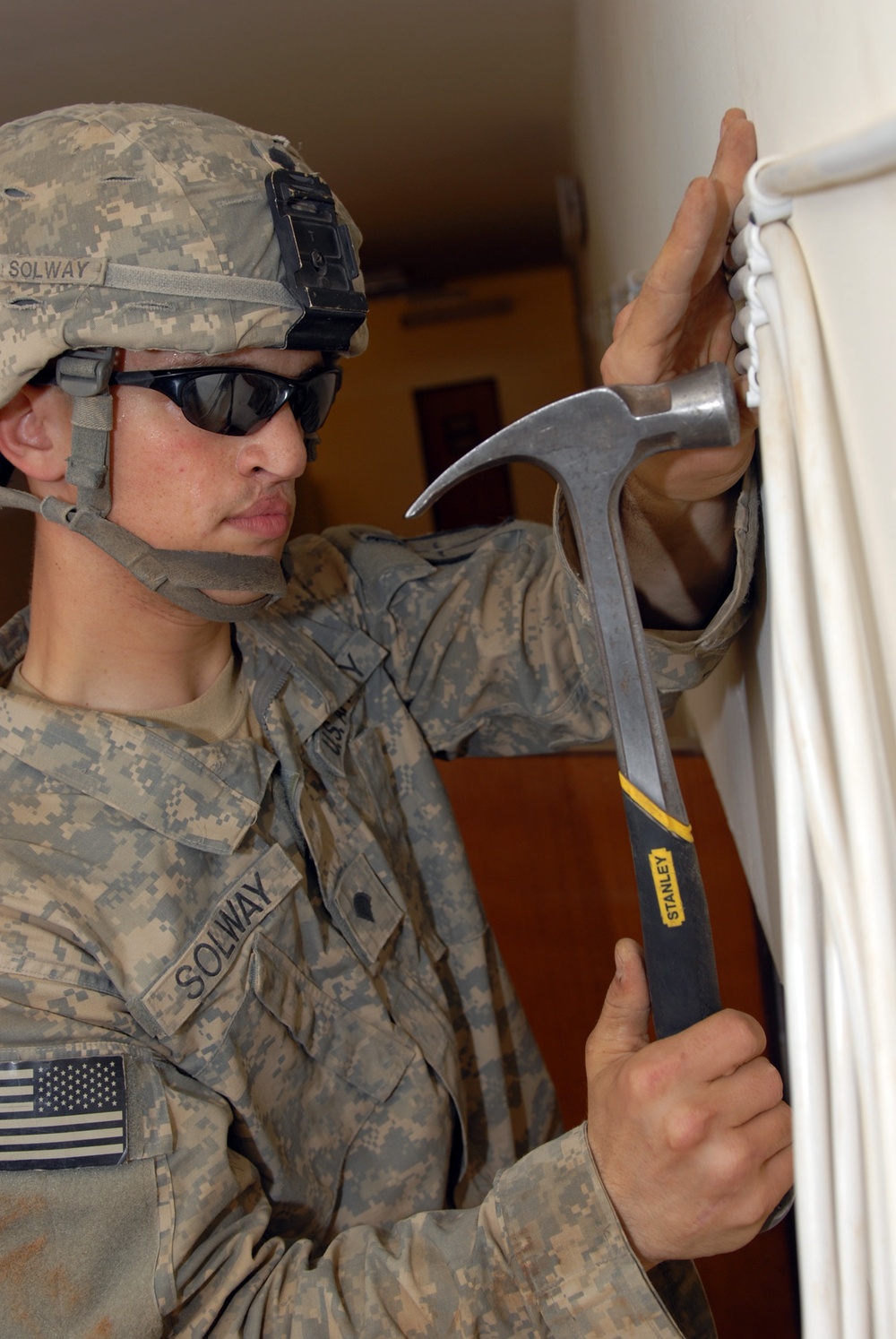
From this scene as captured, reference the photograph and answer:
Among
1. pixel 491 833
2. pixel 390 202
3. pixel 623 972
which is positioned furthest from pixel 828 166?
pixel 390 202

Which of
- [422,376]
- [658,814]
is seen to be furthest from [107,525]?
[422,376]

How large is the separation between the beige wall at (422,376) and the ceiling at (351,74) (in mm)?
1164

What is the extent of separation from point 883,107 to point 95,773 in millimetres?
852

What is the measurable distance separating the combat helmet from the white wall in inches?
14.3

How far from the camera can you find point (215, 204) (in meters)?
0.98

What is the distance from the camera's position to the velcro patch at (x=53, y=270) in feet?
3.13

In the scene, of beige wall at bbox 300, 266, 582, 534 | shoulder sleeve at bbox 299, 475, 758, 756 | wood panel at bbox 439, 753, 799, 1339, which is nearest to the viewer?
shoulder sleeve at bbox 299, 475, 758, 756

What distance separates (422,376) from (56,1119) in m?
3.77

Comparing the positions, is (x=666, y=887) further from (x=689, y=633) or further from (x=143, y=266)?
(x=143, y=266)

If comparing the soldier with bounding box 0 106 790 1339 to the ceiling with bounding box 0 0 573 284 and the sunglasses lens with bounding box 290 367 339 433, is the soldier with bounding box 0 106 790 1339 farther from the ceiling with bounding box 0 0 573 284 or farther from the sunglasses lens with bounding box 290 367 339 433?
the ceiling with bounding box 0 0 573 284

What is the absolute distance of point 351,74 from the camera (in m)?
2.04

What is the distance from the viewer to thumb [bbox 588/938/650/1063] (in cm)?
74

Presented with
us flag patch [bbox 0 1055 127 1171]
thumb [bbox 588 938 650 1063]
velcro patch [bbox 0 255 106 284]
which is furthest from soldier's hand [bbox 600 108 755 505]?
us flag patch [bbox 0 1055 127 1171]

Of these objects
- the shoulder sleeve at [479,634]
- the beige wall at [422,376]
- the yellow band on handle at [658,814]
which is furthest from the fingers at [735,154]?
the beige wall at [422,376]
